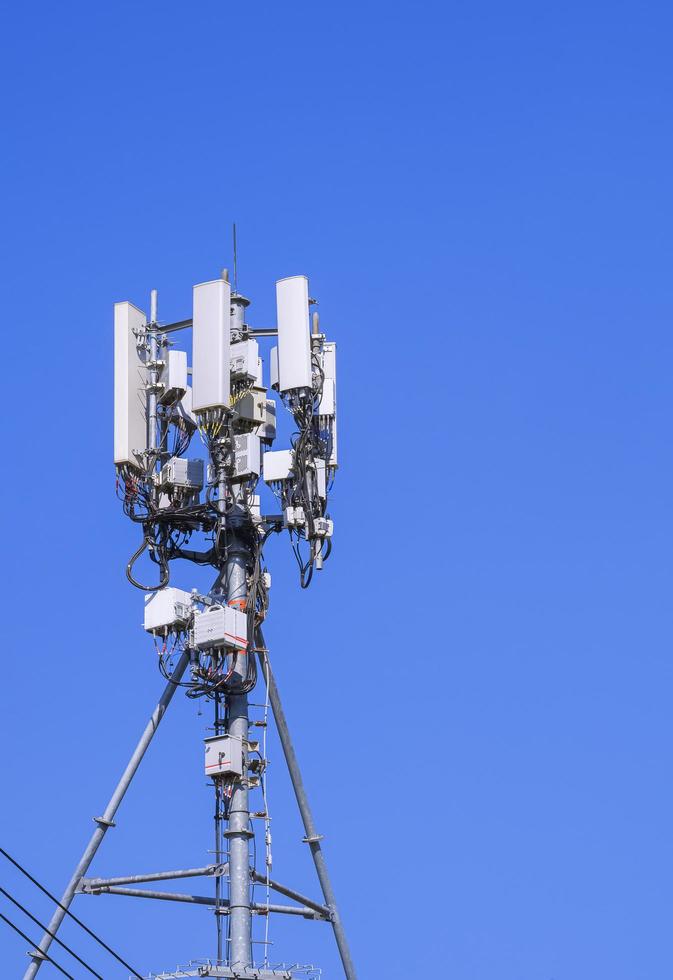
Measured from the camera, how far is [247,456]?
200 feet

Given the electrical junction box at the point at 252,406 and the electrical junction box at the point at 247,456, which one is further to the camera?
the electrical junction box at the point at 252,406

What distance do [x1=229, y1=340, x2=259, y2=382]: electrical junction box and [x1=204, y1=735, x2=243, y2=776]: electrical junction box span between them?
1064 centimetres

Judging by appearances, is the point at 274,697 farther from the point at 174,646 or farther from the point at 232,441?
the point at 232,441

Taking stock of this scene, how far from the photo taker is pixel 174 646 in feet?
197

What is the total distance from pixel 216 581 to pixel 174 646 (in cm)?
270

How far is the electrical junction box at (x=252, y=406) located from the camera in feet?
204

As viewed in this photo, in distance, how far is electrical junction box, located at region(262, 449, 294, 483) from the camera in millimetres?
61438

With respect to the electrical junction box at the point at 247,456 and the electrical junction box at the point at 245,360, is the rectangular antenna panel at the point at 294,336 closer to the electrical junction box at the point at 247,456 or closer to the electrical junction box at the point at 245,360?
the electrical junction box at the point at 245,360

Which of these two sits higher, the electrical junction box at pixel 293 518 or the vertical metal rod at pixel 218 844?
the electrical junction box at pixel 293 518

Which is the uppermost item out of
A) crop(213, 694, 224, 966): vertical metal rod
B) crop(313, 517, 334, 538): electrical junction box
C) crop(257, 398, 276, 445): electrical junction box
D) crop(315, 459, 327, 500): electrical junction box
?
crop(257, 398, 276, 445): electrical junction box

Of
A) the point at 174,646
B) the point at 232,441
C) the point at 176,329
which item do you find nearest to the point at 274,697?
the point at 174,646

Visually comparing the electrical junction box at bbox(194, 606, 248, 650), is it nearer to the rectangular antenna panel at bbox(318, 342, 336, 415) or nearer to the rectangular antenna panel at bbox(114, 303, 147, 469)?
the rectangular antenna panel at bbox(114, 303, 147, 469)

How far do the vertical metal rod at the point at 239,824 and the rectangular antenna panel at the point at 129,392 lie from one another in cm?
404

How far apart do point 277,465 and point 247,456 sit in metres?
1.04
